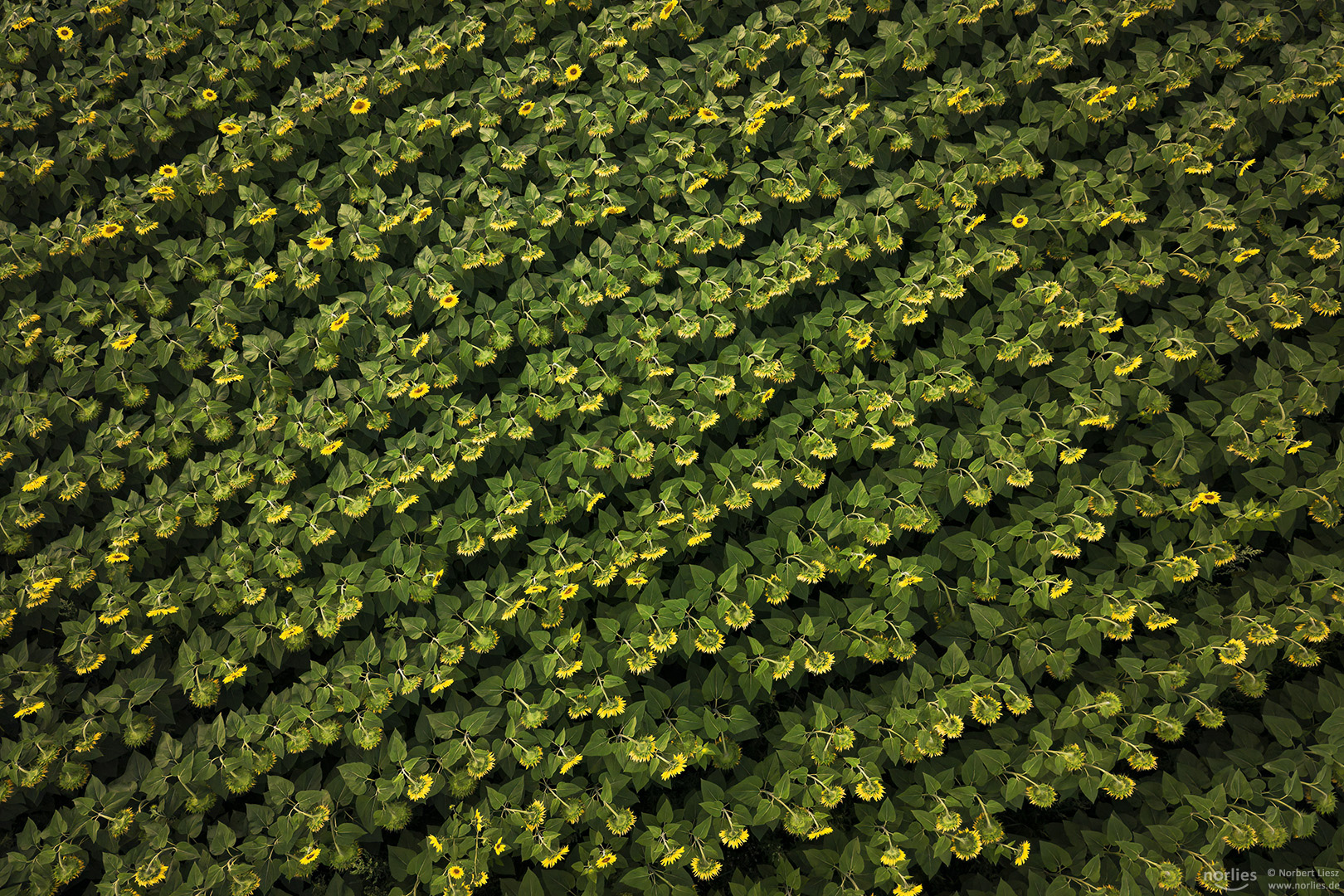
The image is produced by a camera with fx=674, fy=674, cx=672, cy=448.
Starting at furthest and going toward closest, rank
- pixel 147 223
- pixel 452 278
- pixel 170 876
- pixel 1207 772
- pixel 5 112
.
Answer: pixel 5 112
pixel 147 223
pixel 452 278
pixel 1207 772
pixel 170 876

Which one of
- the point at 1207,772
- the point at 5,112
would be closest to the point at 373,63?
the point at 5,112

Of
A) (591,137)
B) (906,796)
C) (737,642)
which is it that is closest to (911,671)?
(906,796)

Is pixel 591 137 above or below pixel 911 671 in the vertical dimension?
above

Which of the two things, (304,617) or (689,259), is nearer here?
(304,617)

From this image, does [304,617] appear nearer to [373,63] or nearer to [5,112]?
[373,63]

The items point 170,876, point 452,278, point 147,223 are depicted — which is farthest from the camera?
point 147,223

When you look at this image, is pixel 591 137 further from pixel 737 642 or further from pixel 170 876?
pixel 170 876

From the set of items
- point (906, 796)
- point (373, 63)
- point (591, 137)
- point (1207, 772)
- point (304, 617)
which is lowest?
point (1207, 772)
